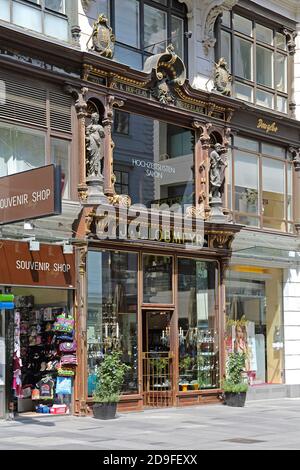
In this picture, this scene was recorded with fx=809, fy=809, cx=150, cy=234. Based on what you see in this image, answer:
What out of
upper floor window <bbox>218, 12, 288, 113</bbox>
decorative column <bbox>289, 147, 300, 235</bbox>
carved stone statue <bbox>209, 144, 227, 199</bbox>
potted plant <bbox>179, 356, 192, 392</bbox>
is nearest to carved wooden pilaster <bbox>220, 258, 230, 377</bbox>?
potted plant <bbox>179, 356, 192, 392</bbox>

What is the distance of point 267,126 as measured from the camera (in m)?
24.7

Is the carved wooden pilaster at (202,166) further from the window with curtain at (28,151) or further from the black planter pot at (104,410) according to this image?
Answer: the black planter pot at (104,410)

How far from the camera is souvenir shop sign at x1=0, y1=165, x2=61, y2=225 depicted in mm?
14648

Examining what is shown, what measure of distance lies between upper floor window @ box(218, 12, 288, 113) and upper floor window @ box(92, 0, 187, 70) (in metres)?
1.56

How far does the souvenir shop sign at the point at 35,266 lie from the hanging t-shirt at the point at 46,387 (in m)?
2.14

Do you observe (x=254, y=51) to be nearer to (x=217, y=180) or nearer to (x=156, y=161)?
(x=217, y=180)

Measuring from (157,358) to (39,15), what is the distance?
8.82 meters

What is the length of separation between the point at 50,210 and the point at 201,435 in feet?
16.4

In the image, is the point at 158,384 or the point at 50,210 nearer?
the point at 50,210

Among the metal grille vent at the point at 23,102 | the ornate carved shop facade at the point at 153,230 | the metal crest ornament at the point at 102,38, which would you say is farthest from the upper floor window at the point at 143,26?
the metal grille vent at the point at 23,102

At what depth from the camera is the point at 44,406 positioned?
59.1 feet

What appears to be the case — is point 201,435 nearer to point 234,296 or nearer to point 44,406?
point 44,406

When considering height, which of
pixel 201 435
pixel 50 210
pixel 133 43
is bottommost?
pixel 201 435

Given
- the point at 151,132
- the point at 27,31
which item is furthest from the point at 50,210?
the point at 151,132
